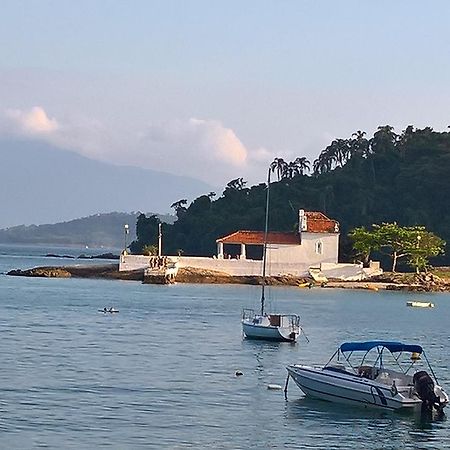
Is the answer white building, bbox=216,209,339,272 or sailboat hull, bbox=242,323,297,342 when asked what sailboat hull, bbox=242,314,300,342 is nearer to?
sailboat hull, bbox=242,323,297,342

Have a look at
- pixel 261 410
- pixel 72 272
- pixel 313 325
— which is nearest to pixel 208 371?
pixel 261 410

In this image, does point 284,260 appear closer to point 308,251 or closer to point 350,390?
point 308,251

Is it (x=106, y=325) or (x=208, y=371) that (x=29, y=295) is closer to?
(x=106, y=325)

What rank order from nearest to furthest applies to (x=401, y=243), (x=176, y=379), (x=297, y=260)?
1. (x=176, y=379)
2. (x=297, y=260)
3. (x=401, y=243)

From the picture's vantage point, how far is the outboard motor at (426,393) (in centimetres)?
3378

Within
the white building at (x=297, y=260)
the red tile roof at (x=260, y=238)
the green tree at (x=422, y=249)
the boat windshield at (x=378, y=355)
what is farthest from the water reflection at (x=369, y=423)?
the green tree at (x=422, y=249)

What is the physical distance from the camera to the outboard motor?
3378 cm

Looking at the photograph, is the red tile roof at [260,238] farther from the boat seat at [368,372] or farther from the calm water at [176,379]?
the boat seat at [368,372]

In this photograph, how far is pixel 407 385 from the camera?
34.8 meters

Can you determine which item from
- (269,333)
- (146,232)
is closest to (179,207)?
(146,232)

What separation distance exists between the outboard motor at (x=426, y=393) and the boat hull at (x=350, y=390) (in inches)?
8.7

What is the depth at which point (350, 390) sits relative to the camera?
35.0 m

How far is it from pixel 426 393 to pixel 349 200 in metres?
128

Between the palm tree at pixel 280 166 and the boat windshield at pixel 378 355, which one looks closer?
the boat windshield at pixel 378 355
